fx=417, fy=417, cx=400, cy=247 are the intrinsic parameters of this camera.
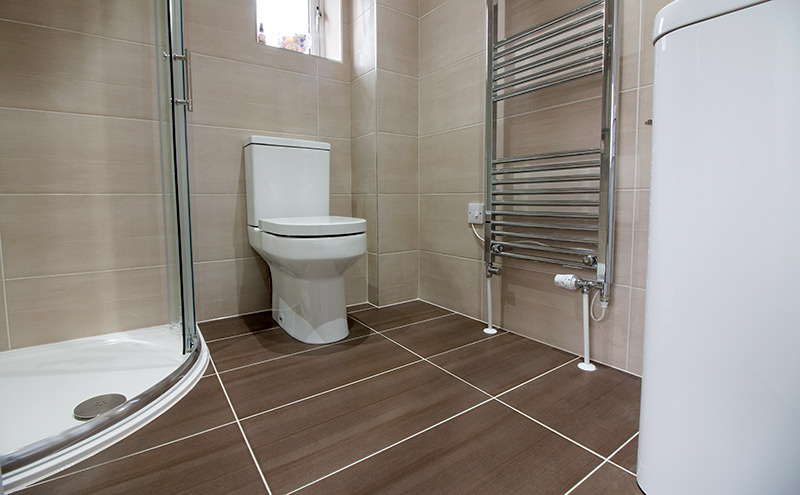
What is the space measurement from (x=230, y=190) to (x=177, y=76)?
0.61 meters

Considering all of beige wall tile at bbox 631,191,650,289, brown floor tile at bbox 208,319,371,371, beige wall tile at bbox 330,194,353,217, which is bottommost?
brown floor tile at bbox 208,319,371,371

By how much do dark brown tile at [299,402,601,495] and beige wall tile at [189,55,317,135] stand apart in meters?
1.58

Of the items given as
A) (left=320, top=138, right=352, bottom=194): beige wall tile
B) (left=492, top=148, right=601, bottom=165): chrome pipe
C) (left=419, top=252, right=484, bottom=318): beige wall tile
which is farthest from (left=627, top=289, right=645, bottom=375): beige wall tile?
(left=320, top=138, right=352, bottom=194): beige wall tile

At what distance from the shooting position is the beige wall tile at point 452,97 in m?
1.82

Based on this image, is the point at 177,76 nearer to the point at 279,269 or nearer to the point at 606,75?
the point at 279,269

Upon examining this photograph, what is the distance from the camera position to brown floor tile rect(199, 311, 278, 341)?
1.75 metres

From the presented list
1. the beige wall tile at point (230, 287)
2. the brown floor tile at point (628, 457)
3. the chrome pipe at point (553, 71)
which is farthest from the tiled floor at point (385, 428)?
the chrome pipe at point (553, 71)

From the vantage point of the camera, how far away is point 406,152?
2164mm

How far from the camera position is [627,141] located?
1.28 metres

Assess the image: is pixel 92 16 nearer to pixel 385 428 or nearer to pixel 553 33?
pixel 553 33

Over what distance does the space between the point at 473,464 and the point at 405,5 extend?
2079 mm

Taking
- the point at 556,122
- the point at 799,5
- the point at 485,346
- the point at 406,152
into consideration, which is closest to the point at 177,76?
the point at 406,152

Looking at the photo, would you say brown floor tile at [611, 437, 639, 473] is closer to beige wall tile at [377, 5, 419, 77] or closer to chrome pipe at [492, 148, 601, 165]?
chrome pipe at [492, 148, 601, 165]

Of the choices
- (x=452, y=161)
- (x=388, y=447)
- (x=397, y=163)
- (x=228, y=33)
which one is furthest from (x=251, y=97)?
(x=388, y=447)
